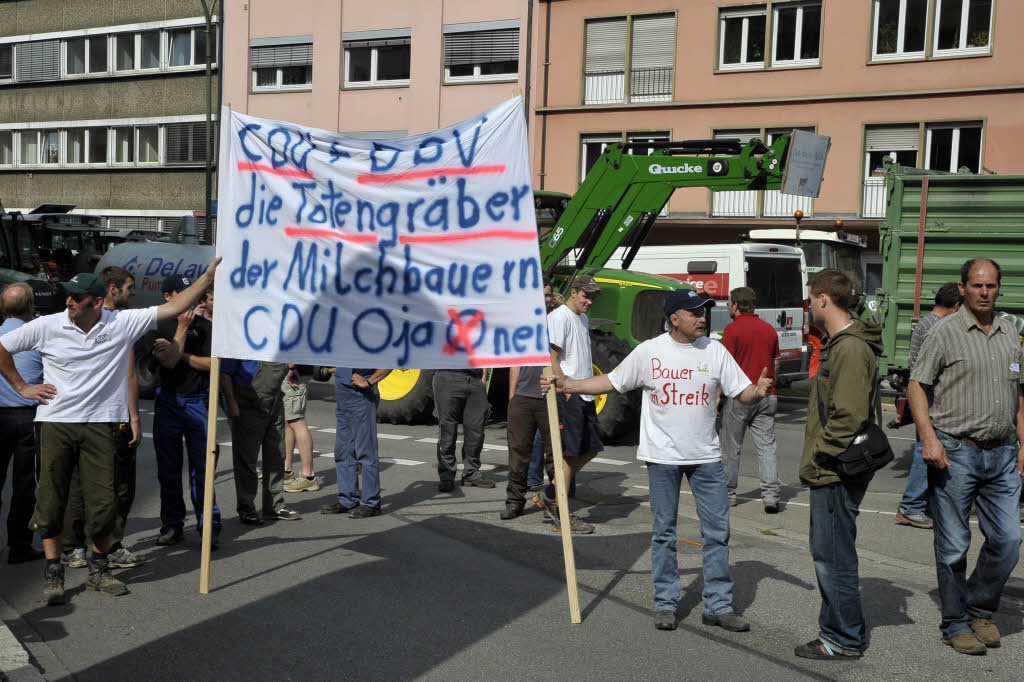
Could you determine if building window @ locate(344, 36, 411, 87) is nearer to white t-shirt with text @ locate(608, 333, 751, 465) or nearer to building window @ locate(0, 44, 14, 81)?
building window @ locate(0, 44, 14, 81)

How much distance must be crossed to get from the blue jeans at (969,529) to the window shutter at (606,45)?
2534 cm

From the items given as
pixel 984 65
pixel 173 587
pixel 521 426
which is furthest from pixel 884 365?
pixel 984 65

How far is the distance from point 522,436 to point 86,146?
36138mm

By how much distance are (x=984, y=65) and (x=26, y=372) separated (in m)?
24.2

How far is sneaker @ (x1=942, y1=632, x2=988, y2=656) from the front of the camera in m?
5.29

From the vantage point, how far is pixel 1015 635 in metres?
5.64

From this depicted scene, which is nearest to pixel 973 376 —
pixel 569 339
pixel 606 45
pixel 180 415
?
pixel 569 339

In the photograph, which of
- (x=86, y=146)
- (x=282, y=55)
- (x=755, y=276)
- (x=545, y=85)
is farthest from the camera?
(x=86, y=146)

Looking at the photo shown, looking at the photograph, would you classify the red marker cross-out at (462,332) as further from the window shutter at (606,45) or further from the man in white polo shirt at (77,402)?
the window shutter at (606,45)

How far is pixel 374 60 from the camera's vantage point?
109ft

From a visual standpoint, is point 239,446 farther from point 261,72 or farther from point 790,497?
point 261,72

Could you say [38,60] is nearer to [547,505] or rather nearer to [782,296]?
[782,296]

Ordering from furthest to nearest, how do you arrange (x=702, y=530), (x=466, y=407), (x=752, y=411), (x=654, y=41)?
(x=654, y=41) → (x=466, y=407) → (x=752, y=411) → (x=702, y=530)

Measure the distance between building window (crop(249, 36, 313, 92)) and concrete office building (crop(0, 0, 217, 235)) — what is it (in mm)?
2670
